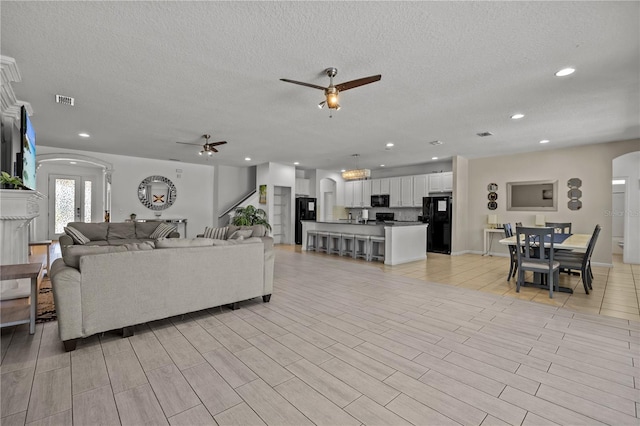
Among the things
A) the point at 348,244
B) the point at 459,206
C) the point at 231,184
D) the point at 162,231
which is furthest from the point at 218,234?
the point at 459,206

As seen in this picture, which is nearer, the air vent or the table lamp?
the air vent

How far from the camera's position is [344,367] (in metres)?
2.19

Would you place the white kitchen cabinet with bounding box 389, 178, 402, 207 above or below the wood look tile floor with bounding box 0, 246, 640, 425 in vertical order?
above

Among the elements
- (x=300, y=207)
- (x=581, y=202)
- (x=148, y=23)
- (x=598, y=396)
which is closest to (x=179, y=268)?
(x=148, y=23)

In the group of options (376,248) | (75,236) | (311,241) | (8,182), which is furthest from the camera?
(311,241)

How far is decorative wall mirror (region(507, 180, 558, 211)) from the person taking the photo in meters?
7.02

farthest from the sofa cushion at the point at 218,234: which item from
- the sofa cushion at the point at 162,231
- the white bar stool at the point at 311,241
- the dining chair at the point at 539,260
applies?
the dining chair at the point at 539,260

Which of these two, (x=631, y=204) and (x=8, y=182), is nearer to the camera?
(x=8, y=182)

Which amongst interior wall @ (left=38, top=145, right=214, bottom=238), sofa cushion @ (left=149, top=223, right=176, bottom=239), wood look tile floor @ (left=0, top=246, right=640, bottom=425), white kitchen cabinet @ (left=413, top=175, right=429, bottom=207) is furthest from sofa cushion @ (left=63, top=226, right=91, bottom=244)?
white kitchen cabinet @ (left=413, top=175, right=429, bottom=207)

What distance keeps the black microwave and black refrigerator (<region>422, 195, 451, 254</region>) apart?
1566 millimetres

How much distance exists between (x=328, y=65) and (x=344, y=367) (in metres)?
2.76

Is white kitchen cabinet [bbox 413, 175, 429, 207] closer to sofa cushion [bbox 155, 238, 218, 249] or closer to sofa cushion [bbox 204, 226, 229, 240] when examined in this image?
sofa cushion [bbox 204, 226, 229, 240]

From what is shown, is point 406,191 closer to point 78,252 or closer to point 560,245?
point 560,245

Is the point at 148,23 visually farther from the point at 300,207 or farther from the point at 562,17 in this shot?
the point at 300,207
